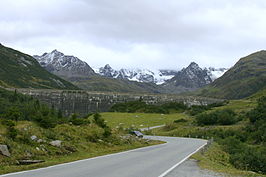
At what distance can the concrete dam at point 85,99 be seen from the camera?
123 m

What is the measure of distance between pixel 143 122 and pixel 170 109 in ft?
112

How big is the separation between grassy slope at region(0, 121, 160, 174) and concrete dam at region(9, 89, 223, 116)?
94.1 metres

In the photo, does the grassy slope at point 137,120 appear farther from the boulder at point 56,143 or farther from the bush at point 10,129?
the bush at point 10,129

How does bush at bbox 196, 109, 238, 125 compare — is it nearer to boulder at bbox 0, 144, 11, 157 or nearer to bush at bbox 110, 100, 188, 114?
bush at bbox 110, 100, 188, 114

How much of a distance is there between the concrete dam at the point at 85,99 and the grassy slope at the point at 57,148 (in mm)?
94090

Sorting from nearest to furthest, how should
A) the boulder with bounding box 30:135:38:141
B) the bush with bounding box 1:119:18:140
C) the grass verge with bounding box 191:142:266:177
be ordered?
the grass verge with bounding box 191:142:266:177, the bush with bounding box 1:119:18:140, the boulder with bounding box 30:135:38:141

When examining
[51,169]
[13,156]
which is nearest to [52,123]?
[13,156]

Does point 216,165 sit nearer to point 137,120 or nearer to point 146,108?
point 137,120

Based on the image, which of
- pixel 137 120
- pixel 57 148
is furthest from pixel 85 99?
pixel 57 148

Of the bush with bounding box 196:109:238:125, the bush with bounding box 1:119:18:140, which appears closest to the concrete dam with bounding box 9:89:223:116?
the bush with bounding box 196:109:238:125

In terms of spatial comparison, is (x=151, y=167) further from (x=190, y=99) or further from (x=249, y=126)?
(x=190, y=99)

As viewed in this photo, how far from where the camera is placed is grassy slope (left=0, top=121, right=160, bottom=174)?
589 inches

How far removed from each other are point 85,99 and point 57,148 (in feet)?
365

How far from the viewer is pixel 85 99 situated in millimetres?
128375
